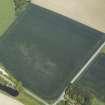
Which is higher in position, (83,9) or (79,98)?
(83,9)

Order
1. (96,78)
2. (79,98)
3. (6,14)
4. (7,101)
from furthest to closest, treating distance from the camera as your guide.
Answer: (6,14) < (96,78) < (7,101) < (79,98)

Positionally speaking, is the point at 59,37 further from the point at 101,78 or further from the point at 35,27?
the point at 101,78

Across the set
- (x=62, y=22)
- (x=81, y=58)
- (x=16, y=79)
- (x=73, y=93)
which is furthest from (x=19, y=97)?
(x=62, y=22)

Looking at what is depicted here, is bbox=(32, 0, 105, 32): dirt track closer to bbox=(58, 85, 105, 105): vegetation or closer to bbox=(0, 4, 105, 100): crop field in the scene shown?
bbox=(0, 4, 105, 100): crop field

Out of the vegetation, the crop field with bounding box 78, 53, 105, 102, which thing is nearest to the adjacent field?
the vegetation

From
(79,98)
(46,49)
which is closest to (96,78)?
(79,98)

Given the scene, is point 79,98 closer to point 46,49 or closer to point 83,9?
point 46,49

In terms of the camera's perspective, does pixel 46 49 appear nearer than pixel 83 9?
Yes
